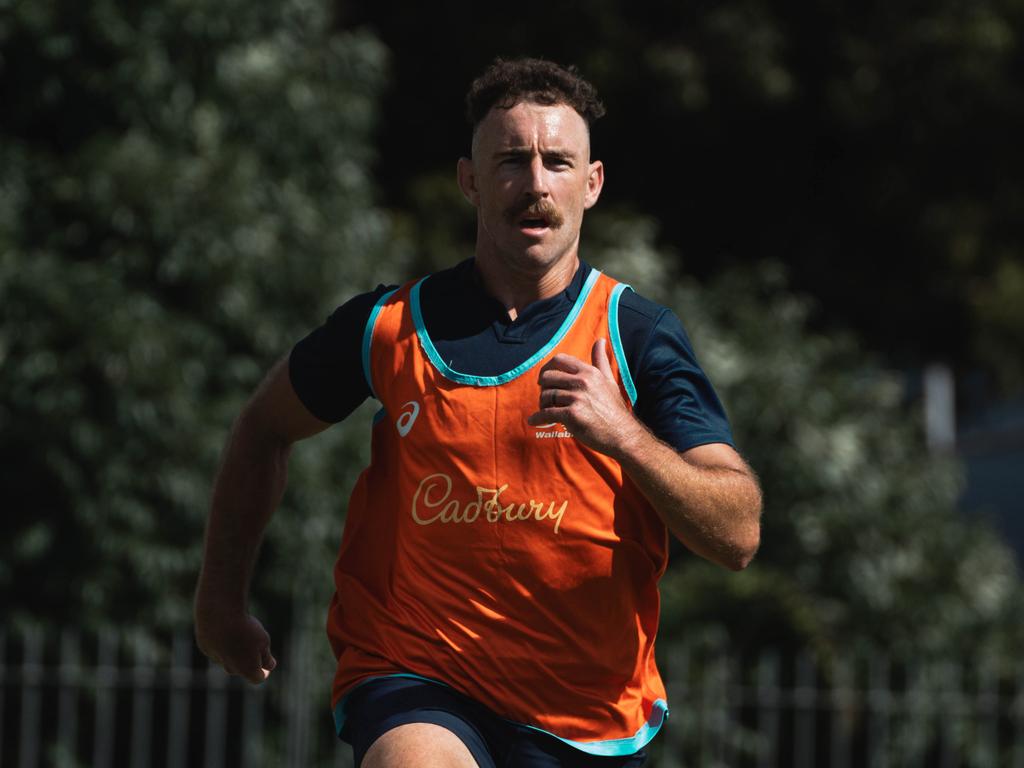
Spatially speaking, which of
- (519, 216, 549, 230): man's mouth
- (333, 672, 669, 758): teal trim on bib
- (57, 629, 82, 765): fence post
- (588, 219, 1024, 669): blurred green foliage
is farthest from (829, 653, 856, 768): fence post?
(519, 216, 549, 230): man's mouth

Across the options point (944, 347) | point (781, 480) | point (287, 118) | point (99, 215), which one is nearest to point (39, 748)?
point (99, 215)

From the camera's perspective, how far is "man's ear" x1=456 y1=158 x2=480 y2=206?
3.46 metres

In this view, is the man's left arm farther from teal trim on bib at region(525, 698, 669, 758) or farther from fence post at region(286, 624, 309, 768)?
fence post at region(286, 624, 309, 768)

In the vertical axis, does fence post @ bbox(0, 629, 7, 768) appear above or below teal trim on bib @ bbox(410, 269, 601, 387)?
below

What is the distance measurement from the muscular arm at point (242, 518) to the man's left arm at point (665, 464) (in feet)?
2.43

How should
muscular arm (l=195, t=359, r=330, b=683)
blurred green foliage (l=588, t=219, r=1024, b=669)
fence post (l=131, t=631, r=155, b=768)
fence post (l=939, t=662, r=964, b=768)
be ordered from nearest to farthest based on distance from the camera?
muscular arm (l=195, t=359, r=330, b=683)
fence post (l=131, t=631, r=155, b=768)
fence post (l=939, t=662, r=964, b=768)
blurred green foliage (l=588, t=219, r=1024, b=669)

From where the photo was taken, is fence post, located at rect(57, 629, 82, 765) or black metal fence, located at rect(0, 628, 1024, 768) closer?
fence post, located at rect(57, 629, 82, 765)

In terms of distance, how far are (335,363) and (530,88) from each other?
0.67 meters

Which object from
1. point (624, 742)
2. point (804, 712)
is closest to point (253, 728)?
point (804, 712)

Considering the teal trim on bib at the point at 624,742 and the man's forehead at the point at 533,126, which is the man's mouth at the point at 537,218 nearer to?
the man's forehead at the point at 533,126

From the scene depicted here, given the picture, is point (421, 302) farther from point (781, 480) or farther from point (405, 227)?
point (405, 227)

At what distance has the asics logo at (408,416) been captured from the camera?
3.25 metres

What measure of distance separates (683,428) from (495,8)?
1144 centimetres

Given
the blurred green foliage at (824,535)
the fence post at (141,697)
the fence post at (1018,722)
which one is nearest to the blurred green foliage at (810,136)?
the blurred green foliage at (824,535)
